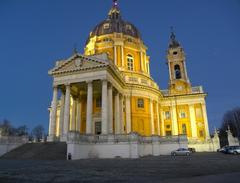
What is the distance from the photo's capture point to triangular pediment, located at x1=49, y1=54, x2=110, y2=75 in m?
29.4

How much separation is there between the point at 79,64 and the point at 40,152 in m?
13.1

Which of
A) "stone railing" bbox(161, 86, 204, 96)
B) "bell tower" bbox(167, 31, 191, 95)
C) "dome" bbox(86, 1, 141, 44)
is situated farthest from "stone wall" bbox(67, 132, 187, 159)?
"dome" bbox(86, 1, 141, 44)

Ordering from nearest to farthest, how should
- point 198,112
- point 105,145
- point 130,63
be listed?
point 105,145 < point 198,112 < point 130,63

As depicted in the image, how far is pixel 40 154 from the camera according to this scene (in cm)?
2289

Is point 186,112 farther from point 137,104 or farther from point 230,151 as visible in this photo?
point 230,151

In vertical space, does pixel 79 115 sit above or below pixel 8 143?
above

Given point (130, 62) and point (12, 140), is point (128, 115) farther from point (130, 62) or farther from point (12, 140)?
point (12, 140)

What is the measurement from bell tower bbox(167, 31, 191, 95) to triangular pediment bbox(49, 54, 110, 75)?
24078mm

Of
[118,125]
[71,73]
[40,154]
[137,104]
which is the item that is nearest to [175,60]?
[137,104]

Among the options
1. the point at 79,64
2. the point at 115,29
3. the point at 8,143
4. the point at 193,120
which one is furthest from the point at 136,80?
the point at 8,143

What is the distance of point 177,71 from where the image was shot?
5247 cm

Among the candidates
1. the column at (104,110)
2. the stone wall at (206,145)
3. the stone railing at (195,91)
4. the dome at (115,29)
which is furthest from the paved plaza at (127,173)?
the dome at (115,29)

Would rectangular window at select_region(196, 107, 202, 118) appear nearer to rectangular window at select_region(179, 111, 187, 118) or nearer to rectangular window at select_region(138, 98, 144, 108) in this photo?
rectangular window at select_region(179, 111, 187, 118)

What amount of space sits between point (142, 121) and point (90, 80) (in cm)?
1377
